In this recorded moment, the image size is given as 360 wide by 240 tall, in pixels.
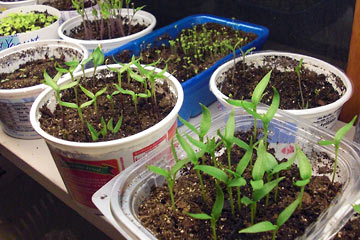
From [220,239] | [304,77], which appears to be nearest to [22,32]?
[304,77]

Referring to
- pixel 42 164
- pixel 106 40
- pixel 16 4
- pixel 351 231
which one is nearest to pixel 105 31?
pixel 106 40

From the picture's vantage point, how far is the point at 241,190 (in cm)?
67

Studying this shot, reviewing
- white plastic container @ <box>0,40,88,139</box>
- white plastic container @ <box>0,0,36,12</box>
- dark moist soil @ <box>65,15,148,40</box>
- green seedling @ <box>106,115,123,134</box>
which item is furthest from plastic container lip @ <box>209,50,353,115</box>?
white plastic container @ <box>0,0,36,12</box>

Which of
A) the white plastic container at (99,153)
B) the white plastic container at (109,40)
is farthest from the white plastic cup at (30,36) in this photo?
the white plastic container at (99,153)

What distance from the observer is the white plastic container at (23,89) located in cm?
96

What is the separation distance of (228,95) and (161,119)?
202 millimetres

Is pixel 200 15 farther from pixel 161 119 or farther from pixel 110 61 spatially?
pixel 161 119

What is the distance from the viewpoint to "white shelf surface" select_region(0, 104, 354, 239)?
0.87 m

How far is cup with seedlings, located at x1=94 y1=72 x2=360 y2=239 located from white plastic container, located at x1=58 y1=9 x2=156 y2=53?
615 mm

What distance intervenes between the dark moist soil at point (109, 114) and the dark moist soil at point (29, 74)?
0.65 feet

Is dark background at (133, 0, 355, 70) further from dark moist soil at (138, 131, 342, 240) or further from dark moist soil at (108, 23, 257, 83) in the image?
dark moist soil at (138, 131, 342, 240)

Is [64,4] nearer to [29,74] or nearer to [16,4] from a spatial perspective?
[16,4]

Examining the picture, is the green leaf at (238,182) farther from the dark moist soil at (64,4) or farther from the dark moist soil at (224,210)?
the dark moist soil at (64,4)

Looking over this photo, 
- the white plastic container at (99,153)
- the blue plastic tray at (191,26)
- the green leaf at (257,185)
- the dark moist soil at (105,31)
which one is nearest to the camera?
the green leaf at (257,185)
